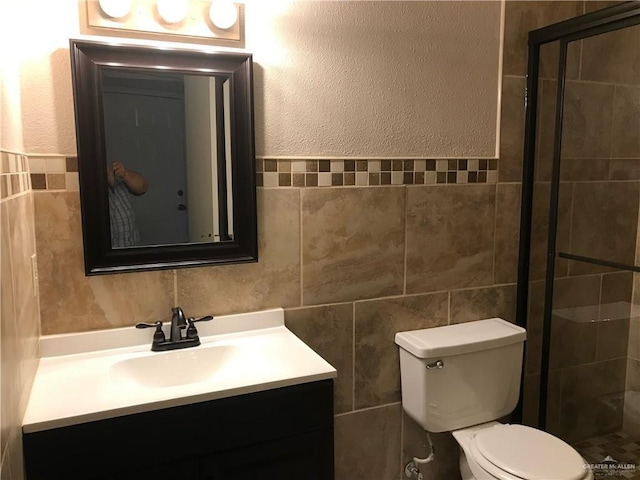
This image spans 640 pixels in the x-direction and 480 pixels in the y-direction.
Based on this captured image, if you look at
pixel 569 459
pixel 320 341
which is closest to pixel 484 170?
pixel 320 341

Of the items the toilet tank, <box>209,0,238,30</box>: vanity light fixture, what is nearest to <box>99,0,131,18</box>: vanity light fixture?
<box>209,0,238,30</box>: vanity light fixture

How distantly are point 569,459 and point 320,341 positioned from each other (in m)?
0.90

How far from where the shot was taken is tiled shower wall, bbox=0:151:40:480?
3.32 ft

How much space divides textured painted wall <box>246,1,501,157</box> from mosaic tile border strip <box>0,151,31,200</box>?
0.69 meters

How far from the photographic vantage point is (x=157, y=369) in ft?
5.34

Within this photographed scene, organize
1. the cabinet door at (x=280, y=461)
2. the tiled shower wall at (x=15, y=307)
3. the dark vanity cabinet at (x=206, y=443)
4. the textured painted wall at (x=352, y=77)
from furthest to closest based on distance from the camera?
the textured painted wall at (x=352, y=77), the cabinet door at (x=280, y=461), the dark vanity cabinet at (x=206, y=443), the tiled shower wall at (x=15, y=307)

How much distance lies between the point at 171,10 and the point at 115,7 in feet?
0.51

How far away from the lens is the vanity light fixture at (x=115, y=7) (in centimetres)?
152

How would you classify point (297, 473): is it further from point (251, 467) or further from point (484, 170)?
point (484, 170)

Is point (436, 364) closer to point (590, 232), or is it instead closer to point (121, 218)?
point (590, 232)

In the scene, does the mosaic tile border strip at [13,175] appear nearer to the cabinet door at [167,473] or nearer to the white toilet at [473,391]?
the cabinet door at [167,473]

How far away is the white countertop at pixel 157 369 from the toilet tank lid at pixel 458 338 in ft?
1.57

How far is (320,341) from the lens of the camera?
1943 millimetres

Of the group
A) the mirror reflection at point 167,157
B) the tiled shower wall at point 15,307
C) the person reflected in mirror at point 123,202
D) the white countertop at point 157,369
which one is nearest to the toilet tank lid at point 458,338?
the white countertop at point 157,369
